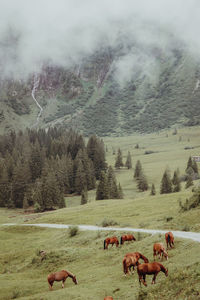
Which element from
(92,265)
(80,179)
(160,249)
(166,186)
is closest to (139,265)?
(160,249)

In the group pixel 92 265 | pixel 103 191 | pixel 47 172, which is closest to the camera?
pixel 92 265

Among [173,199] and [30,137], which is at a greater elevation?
[30,137]

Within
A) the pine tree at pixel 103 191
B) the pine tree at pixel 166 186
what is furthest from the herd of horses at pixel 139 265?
the pine tree at pixel 103 191

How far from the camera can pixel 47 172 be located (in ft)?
399

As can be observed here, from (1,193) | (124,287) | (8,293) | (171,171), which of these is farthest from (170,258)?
(171,171)

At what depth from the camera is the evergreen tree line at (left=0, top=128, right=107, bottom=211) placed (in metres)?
108

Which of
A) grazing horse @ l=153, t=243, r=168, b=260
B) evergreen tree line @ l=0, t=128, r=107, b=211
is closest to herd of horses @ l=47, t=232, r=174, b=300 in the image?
grazing horse @ l=153, t=243, r=168, b=260

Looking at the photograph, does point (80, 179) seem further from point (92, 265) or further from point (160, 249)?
point (160, 249)

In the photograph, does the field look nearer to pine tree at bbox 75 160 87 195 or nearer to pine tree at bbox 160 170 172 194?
pine tree at bbox 160 170 172 194

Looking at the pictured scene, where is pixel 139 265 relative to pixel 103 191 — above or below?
above

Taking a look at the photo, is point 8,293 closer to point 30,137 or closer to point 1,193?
point 1,193

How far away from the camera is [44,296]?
1955cm

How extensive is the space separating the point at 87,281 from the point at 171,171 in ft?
444

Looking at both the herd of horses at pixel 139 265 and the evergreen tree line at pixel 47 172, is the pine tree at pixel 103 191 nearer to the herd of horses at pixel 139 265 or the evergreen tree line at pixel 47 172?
the evergreen tree line at pixel 47 172
